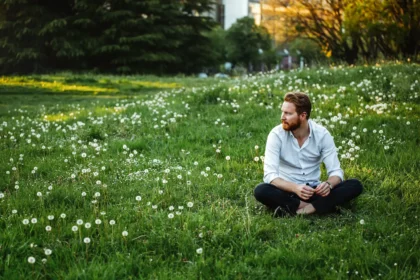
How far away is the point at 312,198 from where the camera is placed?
178 inches

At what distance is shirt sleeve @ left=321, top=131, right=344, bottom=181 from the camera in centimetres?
464

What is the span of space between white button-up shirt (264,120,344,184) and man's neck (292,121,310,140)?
1.8 inches

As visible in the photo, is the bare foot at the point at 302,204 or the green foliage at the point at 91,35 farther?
the green foliage at the point at 91,35

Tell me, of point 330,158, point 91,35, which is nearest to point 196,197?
point 330,158

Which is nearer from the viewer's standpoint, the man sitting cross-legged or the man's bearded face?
the man sitting cross-legged

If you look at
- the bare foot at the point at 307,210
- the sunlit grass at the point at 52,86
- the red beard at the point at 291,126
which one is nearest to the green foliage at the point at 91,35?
the sunlit grass at the point at 52,86

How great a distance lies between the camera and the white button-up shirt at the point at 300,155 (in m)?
4.64

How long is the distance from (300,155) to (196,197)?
1.25 metres

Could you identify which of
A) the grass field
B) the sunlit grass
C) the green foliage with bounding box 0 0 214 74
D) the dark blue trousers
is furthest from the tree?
the dark blue trousers

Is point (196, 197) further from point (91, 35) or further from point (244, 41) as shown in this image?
point (244, 41)

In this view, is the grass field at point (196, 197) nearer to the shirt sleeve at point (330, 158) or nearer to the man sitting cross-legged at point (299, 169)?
the man sitting cross-legged at point (299, 169)

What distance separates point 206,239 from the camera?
3.81 m

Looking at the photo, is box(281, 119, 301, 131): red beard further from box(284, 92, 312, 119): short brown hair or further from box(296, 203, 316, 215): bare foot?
box(296, 203, 316, 215): bare foot

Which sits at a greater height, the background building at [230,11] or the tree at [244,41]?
the background building at [230,11]
